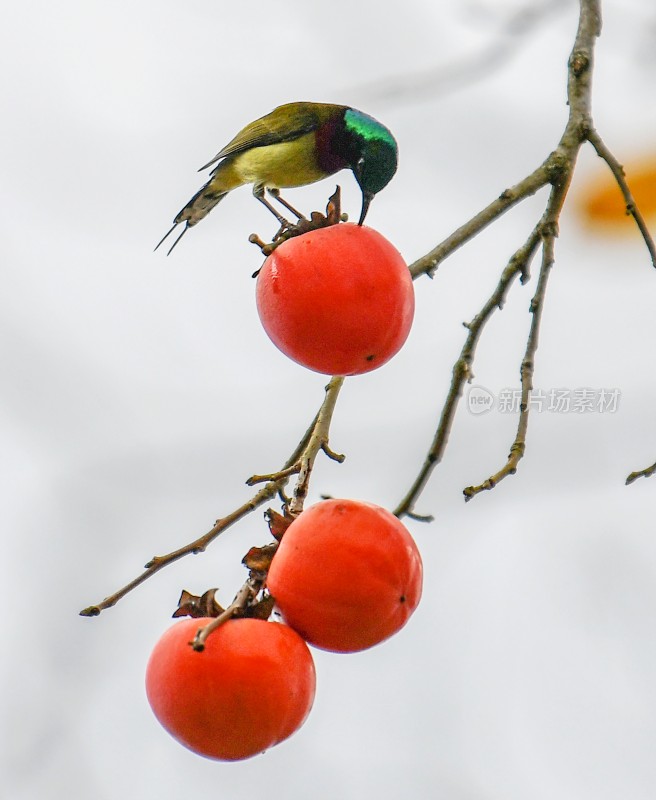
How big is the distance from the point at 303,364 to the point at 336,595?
21.6 inches

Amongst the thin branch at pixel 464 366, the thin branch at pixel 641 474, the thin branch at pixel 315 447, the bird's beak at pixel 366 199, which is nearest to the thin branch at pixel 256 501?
the thin branch at pixel 315 447

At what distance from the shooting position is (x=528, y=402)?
215 cm

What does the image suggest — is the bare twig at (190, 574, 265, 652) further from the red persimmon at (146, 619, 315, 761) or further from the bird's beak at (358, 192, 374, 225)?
the bird's beak at (358, 192, 374, 225)

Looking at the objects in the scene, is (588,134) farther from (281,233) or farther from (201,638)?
(201,638)

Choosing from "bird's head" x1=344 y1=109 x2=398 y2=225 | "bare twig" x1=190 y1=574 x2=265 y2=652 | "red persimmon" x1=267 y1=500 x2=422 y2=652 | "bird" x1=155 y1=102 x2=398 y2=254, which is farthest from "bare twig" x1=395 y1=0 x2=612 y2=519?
"bird" x1=155 y1=102 x2=398 y2=254

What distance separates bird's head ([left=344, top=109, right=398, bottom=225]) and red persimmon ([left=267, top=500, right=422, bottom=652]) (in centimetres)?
185

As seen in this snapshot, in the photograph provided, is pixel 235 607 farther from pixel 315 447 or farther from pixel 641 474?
pixel 641 474

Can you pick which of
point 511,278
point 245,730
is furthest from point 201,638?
point 511,278

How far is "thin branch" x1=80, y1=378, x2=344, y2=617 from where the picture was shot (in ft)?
6.37

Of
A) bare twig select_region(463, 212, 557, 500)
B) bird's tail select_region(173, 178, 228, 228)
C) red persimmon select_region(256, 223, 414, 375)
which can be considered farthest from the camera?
bird's tail select_region(173, 178, 228, 228)

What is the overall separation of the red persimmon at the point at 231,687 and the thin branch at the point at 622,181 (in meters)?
1.35

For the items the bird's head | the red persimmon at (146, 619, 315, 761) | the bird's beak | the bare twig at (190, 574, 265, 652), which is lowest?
the red persimmon at (146, 619, 315, 761)

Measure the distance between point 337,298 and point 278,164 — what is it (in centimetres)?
256

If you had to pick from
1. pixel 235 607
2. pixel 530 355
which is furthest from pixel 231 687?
pixel 530 355
